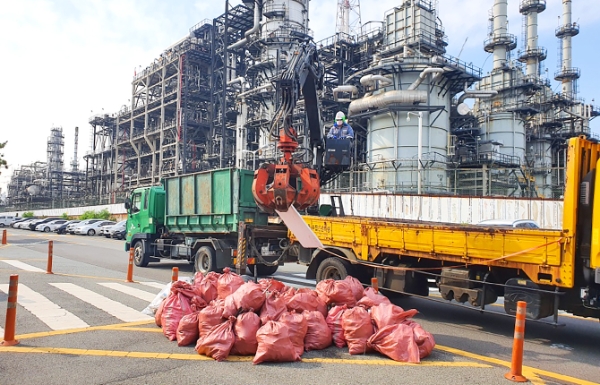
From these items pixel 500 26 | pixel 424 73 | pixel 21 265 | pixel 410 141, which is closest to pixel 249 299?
pixel 21 265

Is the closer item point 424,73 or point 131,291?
point 131,291

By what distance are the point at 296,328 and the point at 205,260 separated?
26.9ft

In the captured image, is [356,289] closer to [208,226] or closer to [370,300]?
[370,300]

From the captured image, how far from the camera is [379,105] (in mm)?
37281

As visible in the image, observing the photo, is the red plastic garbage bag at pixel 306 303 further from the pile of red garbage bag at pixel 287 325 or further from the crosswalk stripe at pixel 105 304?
the crosswalk stripe at pixel 105 304

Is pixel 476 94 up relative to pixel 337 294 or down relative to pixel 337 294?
up

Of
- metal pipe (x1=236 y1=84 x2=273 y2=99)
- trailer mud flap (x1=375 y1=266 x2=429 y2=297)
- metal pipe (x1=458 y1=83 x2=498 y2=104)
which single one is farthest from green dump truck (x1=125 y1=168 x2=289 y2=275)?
metal pipe (x1=458 y1=83 x2=498 y2=104)

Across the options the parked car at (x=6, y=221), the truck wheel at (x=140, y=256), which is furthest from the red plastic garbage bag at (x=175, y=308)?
the parked car at (x=6, y=221)

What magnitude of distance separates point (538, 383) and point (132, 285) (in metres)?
9.22

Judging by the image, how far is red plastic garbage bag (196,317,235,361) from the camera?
5.55 meters

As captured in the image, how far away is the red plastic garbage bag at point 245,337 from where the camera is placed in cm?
566

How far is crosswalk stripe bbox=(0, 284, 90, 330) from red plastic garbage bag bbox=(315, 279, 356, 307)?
12.2ft

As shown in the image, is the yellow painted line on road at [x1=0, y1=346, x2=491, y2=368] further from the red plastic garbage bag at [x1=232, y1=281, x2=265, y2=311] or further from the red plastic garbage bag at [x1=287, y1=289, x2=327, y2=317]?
the red plastic garbage bag at [x1=287, y1=289, x2=327, y2=317]

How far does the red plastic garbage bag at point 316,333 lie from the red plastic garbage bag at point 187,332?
4.86ft
